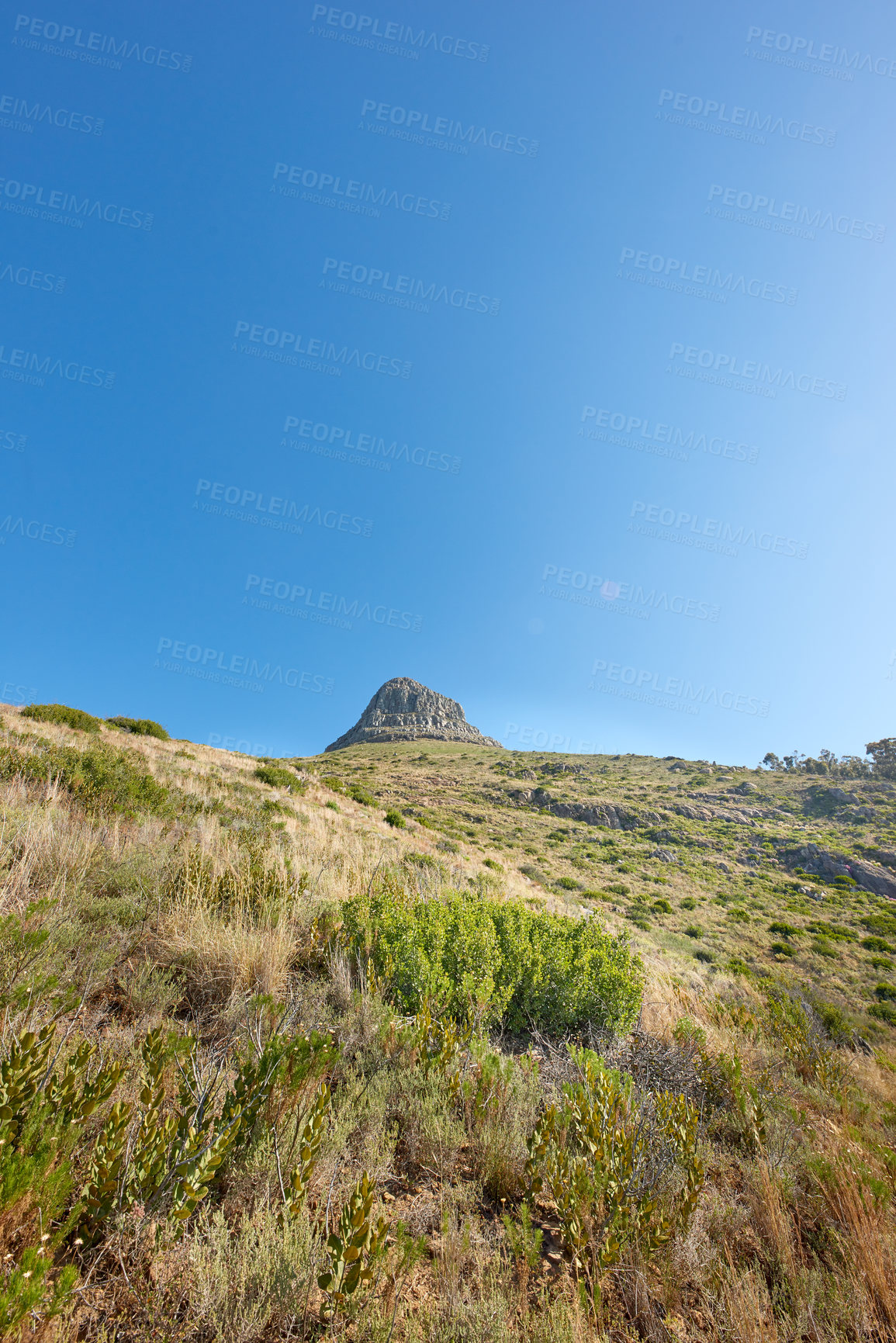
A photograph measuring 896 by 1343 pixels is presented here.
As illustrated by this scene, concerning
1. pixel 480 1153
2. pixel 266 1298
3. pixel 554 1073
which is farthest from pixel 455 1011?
pixel 266 1298

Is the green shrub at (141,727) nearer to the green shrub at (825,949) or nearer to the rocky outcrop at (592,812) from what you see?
the green shrub at (825,949)

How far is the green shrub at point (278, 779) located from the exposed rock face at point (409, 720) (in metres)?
63.6

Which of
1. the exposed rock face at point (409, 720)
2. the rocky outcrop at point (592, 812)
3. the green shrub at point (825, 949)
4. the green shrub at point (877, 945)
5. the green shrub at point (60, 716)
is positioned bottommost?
the green shrub at point (877, 945)

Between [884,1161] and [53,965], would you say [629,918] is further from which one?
[53,965]

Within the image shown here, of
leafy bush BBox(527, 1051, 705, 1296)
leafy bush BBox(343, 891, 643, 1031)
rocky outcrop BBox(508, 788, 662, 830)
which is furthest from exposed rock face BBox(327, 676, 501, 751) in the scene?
leafy bush BBox(527, 1051, 705, 1296)

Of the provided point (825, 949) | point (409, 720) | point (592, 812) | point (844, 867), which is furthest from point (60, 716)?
point (409, 720)

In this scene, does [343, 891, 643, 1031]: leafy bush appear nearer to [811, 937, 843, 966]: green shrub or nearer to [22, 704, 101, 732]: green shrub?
[22, 704, 101, 732]: green shrub

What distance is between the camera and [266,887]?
525 centimetres

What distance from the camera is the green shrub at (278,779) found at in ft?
58.9

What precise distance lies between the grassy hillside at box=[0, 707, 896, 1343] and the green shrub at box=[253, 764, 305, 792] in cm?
1055

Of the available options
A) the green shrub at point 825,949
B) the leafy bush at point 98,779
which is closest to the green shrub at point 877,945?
the green shrub at point 825,949

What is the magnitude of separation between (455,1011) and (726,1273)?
7.59 feet

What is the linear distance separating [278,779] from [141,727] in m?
7.64

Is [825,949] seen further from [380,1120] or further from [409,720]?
[409,720]
